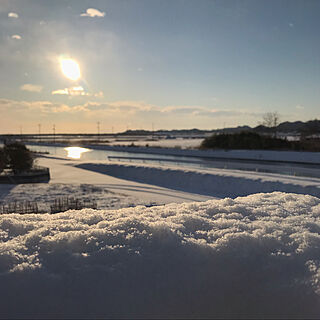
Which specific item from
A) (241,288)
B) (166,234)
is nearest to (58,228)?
(166,234)

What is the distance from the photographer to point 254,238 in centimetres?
276

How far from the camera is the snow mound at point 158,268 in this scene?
217cm

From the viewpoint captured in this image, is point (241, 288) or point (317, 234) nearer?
point (241, 288)

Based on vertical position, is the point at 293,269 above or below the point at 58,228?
below

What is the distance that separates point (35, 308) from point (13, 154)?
3235 cm

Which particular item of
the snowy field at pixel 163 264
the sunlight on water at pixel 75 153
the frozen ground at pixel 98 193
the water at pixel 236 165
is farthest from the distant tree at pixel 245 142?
the snowy field at pixel 163 264

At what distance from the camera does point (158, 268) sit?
2.41 m

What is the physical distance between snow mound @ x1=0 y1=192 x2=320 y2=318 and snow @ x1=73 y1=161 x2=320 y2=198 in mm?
20408

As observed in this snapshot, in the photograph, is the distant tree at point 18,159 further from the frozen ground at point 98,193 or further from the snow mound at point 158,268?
the snow mound at point 158,268

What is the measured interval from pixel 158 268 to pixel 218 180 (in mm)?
24802

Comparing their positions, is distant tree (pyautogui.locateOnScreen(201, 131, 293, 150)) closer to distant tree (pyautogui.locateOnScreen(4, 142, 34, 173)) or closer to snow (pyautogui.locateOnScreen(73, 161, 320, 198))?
snow (pyautogui.locateOnScreen(73, 161, 320, 198))

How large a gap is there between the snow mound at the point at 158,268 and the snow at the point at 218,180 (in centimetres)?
2041

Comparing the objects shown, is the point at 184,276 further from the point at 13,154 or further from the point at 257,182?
the point at 13,154

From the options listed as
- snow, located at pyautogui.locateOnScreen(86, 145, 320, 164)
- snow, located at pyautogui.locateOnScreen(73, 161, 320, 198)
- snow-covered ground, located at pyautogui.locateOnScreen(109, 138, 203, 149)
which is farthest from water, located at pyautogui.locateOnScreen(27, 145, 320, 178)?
snow-covered ground, located at pyautogui.locateOnScreen(109, 138, 203, 149)
